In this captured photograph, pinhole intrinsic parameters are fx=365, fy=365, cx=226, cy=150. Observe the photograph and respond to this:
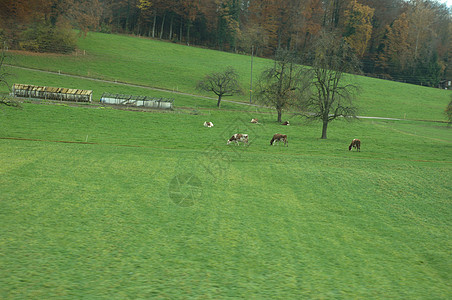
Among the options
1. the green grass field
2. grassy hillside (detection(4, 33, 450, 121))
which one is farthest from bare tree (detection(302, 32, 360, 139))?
grassy hillside (detection(4, 33, 450, 121))

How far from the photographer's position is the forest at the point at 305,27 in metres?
110

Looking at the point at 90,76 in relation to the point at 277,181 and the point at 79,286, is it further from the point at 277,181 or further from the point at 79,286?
the point at 79,286

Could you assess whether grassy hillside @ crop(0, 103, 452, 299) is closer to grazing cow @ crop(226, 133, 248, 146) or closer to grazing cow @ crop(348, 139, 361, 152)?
grazing cow @ crop(226, 133, 248, 146)

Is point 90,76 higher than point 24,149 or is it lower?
higher

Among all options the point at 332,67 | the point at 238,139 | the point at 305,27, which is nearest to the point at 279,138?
the point at 238,139

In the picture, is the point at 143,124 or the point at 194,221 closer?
the point at 194,221

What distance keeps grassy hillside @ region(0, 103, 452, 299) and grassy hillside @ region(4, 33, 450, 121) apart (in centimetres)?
4138

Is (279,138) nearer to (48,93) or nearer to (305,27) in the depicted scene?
(48,93)

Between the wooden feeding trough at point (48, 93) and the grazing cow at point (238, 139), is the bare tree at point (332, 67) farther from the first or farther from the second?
the wooden feeding trough at point (48, 93)

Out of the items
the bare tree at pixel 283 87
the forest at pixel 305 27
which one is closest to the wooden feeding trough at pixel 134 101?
the bare tree at pixel 283 87

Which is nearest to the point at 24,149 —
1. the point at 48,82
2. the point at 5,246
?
the point at 5,246

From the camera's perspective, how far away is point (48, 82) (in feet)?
192

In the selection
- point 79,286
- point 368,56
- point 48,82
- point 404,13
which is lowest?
point 79,286

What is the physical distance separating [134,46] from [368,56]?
73.9 meters
